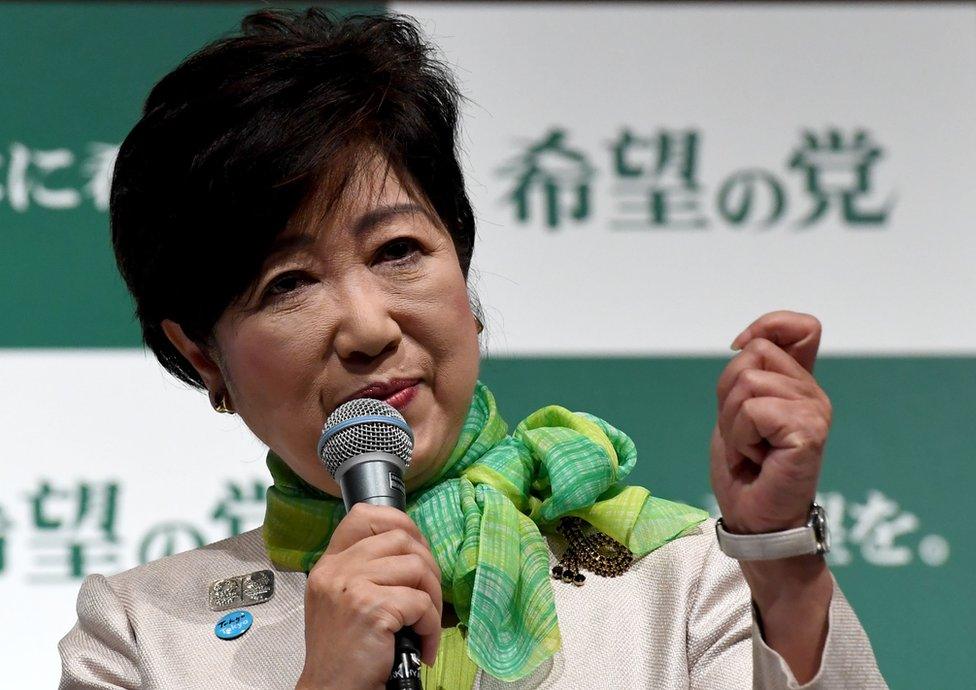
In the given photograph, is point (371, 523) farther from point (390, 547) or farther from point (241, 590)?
point (241, 590)

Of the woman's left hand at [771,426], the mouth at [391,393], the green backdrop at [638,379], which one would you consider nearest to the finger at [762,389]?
the woman's left hand at [771,426]

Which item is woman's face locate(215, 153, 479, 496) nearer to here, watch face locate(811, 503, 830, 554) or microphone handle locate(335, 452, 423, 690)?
microphone handle locate(335, 452, 423, 690)

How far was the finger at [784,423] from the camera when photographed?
1.46 metres

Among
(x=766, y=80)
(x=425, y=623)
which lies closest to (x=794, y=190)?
(x=766, y=80)

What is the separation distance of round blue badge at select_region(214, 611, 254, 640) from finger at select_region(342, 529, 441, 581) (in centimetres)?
56

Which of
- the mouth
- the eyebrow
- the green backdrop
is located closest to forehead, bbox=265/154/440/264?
the eyebrow

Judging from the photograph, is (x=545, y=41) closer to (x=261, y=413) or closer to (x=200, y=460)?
(x=200, y=460)

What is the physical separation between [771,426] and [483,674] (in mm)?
567

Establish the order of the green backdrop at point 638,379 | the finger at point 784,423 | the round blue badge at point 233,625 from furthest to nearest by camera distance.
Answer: the green backdrop at point 638,379 < the round blue badge at point 233,625 < the finger at point 784,423

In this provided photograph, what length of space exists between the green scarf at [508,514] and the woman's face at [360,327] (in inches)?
2.6

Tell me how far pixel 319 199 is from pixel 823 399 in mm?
677

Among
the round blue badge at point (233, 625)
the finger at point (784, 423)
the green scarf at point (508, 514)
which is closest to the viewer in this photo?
the finger at point (784, 423)

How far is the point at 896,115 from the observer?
3.06 metres

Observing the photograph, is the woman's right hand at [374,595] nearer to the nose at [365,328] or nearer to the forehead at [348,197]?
the nose at [365,328]
